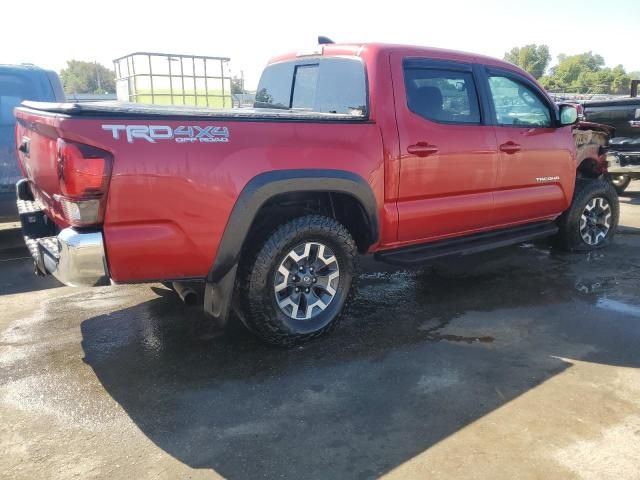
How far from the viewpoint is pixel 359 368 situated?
3.36 m

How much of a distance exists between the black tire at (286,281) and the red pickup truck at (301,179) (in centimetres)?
1

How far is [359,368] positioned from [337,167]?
4.21 feet

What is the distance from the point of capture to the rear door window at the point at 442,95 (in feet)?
13.3

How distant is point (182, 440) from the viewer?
2.64 metres

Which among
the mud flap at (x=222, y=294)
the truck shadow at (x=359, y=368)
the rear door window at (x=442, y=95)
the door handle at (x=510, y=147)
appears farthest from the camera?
the door handle at (x=510, y=147)

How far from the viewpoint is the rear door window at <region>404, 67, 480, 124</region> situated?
4.06 meters

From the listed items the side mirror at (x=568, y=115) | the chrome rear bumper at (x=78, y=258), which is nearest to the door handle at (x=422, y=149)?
the side mirror at (x=568, y=115)

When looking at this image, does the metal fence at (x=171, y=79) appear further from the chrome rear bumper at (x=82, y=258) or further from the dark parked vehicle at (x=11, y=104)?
the chrome rear bumper at (x=82, y=258)

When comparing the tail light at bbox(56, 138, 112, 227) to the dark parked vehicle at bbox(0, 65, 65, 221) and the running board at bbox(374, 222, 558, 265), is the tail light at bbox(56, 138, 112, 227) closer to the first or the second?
the running board at bbox(374, 222, 558, 265)

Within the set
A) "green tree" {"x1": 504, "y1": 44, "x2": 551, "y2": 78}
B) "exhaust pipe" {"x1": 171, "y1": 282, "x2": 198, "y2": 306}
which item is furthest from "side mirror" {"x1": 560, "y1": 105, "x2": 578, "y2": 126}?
"green tree" {"x1": 504, "y1": 44, "x2": 551, "y2": 78}

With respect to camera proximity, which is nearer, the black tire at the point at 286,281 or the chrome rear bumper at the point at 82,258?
the chrome rear bumper at the point at 82,258

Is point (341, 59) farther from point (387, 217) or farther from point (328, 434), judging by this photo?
point (328, 434)

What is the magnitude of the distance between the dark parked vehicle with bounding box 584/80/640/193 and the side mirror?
143 inches

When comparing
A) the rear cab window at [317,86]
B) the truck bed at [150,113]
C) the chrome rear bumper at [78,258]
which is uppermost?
the rear cab window at [317,86]
